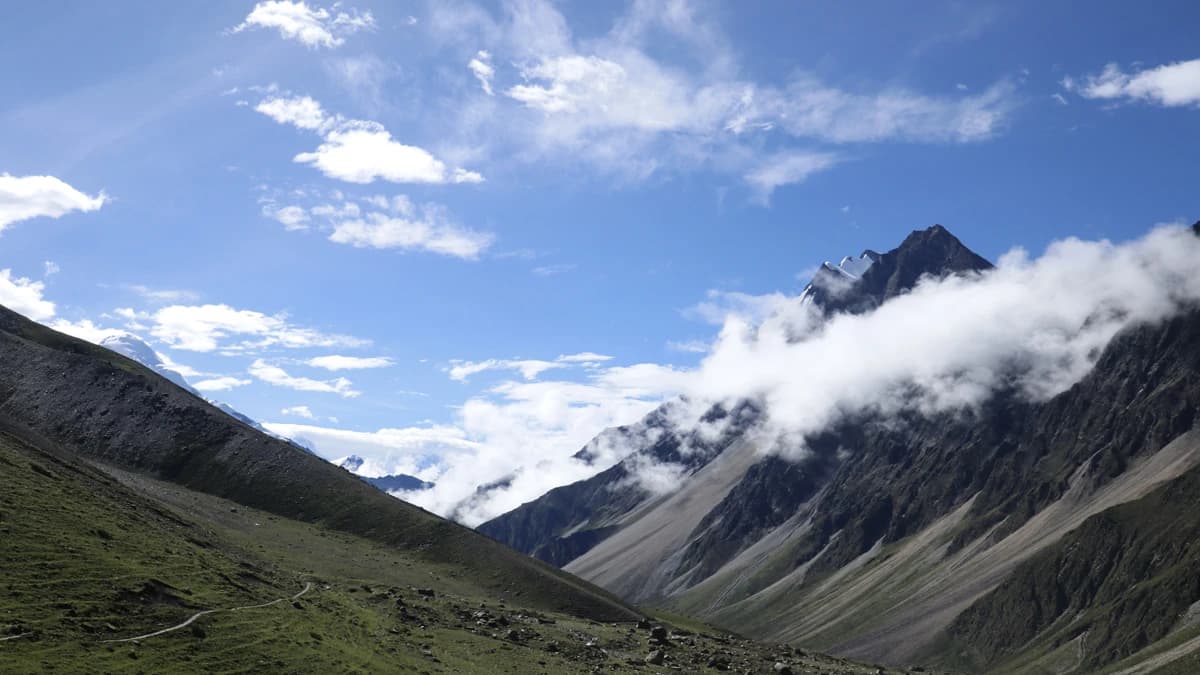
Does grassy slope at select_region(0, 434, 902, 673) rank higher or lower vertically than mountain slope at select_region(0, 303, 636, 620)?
lower

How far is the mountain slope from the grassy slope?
732 inches

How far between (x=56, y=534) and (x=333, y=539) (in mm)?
66845

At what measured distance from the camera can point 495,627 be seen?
8150cm

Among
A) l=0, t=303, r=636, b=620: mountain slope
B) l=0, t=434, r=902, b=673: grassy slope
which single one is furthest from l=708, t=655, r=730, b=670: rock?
l=0, t=303, r=636, b=620: mountain slope

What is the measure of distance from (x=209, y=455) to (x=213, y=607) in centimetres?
9925

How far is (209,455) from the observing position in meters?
151

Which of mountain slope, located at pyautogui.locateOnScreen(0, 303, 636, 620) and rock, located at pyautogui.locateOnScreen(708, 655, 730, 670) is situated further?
mountain slope, located at pyautogui.locateOnScreen(0, 303, 636, 620)

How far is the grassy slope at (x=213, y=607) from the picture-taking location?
49.6 meters

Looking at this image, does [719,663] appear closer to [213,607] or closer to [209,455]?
[213,607]

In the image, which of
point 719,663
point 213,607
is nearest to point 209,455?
point 213,607

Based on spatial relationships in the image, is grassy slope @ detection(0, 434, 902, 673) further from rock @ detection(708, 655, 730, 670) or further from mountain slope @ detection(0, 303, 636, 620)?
mountain slope @ detection(0, 303, 636, 620)

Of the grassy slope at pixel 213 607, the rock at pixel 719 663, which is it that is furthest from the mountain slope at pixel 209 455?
the rock at pixel 719 663

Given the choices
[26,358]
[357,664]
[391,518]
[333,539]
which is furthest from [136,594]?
[26,358]

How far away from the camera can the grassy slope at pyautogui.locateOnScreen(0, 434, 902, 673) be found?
49562mm
